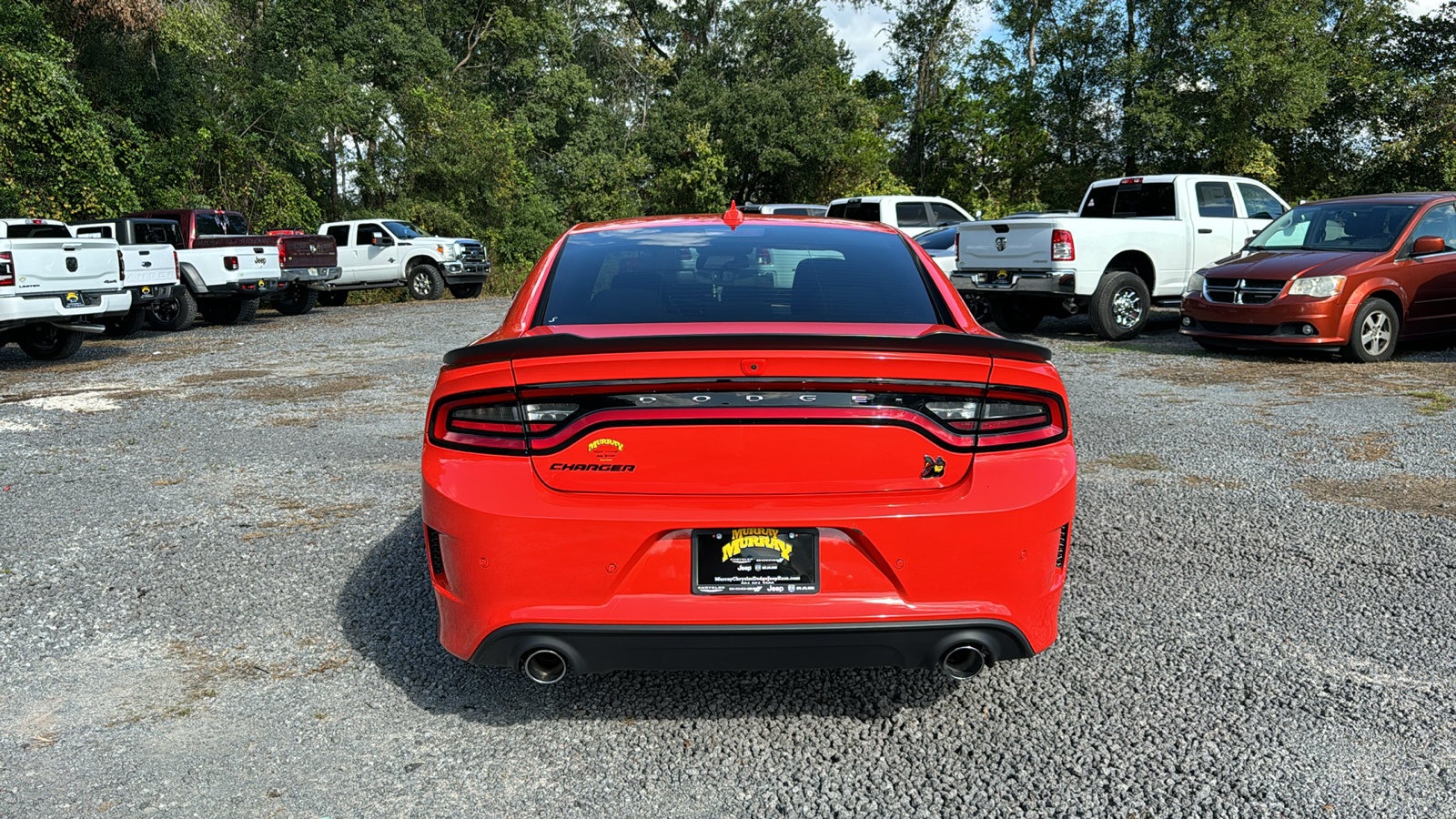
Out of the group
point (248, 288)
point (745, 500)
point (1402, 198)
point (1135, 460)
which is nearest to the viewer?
point (745, 500)

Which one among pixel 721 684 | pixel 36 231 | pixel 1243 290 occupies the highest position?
pixel 36 231

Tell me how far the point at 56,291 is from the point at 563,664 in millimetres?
11871

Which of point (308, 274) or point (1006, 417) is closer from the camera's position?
point (1006, 417)

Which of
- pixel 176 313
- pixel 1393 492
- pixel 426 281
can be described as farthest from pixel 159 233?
pixel 1393 492

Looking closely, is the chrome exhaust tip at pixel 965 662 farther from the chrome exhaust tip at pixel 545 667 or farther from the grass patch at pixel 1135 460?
the grass patch at pixel 1135 460

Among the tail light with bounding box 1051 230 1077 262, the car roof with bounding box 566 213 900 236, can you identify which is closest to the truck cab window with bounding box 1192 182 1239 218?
the tail light with bounding box 1051 230 1077 262

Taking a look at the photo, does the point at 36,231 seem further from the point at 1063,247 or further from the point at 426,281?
the point at 1063,247

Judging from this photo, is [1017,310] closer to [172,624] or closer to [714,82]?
[172,624]

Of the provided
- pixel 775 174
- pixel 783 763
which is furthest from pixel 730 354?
pixel 775 174

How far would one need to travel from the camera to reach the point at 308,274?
66.3ft

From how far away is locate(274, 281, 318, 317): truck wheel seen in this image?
21.4 metres

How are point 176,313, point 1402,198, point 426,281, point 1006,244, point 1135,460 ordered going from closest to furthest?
point 1135,460 < point 1402,198 < point 1006,244 < point 176,313 < point 426,281

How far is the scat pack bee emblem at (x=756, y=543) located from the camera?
2.89m

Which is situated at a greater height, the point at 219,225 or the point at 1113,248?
the point at 219,225
